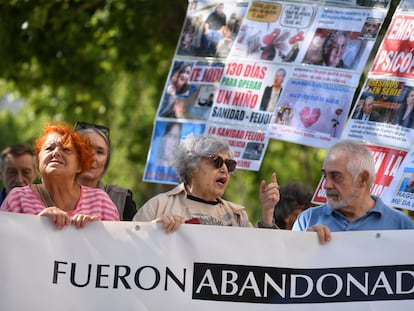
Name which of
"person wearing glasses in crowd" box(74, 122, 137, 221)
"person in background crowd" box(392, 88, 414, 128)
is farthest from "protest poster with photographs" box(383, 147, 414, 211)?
"person wearing glasses in crowd" box(74, 122, 137, 221)

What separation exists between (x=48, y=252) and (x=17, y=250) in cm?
17

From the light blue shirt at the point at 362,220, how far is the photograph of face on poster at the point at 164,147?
2.24 metres

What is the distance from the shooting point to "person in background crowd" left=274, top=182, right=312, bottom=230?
24.9 feet

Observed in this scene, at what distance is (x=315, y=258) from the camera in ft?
19.4

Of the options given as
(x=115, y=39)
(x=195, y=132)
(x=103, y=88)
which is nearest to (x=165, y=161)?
(x=195, y=132)

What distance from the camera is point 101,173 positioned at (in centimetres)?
765

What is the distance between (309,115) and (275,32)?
753mm

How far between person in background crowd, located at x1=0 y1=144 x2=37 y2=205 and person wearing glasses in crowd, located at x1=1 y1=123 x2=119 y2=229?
2384mm

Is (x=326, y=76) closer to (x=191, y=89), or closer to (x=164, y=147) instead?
(x=191, y=89)

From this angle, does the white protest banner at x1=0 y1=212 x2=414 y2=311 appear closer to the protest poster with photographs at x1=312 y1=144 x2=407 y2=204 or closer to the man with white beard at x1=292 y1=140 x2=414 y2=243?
the man with white beard at x1=292 y1=140 x2=414 y2=243

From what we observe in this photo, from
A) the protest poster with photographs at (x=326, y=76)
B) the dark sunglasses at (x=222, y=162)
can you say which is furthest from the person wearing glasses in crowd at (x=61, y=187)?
the protest poster with photographs at (x=326, y=76)

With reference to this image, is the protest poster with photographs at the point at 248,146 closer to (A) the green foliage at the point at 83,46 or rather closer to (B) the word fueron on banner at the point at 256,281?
(A) the green foliage at the point at 83,46

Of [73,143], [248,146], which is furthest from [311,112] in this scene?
[73,143]

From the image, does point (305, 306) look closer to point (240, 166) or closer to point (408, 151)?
point (408, 151)
